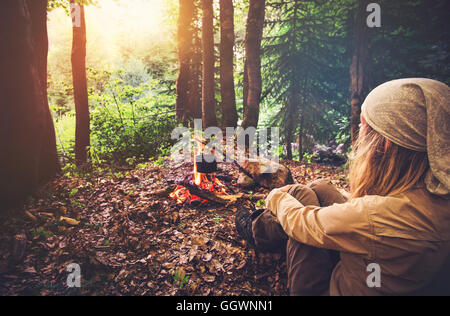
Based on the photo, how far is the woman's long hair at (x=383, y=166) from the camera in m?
1.65

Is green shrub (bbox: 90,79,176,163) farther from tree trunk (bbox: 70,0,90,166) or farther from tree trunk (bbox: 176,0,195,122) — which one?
tree trunk (bbox: 176,0,195,122)

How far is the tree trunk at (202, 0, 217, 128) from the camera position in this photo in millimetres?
9133

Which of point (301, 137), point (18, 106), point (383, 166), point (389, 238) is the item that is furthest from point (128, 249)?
point (301, 137)

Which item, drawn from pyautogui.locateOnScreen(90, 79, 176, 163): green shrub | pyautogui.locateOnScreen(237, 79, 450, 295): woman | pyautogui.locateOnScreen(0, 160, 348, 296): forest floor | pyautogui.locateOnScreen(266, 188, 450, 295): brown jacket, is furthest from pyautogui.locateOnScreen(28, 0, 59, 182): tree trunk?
pyautogui.locateOnScreen(266, 188, 450, 295): brown jacket

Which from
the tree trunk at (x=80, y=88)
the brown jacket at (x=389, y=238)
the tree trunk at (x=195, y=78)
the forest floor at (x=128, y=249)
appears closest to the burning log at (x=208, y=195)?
the forest floor at (x=128, y=249)

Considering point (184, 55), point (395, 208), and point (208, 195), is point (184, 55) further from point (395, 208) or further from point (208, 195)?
point (395, 208)

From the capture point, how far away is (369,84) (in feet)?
29.0

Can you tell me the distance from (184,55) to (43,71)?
7017 mm

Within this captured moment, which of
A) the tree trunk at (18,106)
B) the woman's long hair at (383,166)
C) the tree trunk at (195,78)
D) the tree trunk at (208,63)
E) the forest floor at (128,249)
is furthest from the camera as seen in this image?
the tree trunk at (195,78)

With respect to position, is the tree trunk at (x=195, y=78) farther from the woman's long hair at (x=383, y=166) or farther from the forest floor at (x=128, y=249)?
the woman's long hair at (x=383, y=166)

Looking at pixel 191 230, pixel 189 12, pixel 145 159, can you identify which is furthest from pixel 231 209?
pixel 189 12

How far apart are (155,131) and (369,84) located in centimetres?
909

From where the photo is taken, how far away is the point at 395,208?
5.16ft

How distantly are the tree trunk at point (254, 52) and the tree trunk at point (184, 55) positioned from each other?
4.04 meters
